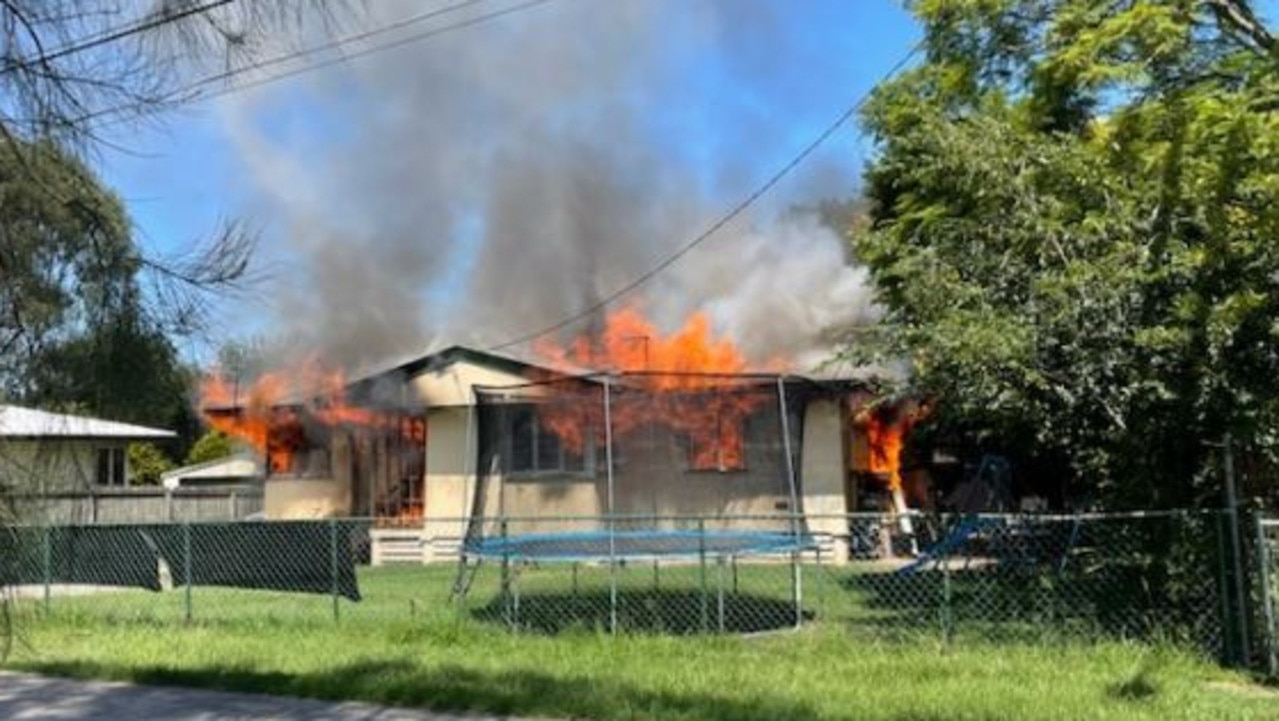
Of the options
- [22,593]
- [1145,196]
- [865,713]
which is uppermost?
[1145,196]

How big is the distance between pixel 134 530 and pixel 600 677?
24.9 feet

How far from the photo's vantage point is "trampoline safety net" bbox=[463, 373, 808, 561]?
1842 centimetres

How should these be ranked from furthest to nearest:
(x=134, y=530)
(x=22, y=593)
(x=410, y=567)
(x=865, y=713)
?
(x=410, y=567) < (x=134, y=530) < (x=865, y=713) < (x=22, y=593)

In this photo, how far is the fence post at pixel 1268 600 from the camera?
8.98 metres

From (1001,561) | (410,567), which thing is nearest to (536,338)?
(410,567)

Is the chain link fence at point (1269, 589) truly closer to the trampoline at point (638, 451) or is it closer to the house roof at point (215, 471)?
the trampoline at point (638, 451)

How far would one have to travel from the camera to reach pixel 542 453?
1878 cm

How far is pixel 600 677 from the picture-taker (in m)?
9.10

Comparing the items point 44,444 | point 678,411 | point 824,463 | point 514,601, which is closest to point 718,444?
point 678,411

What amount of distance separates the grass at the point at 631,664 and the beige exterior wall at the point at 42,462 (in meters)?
1.15

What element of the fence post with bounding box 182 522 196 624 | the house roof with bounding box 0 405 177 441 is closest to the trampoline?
the fence post with bounding box 182 522 196 624

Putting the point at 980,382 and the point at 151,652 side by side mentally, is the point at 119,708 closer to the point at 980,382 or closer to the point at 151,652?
the point at 151,652

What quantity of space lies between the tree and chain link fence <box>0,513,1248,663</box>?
736mm

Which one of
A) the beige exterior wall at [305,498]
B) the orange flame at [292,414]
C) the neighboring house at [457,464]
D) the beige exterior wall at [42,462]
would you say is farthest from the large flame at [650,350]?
the beige exterior wall at [42,462]
